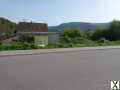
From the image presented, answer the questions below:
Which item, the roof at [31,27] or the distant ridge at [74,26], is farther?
the distant ridge at [74,26]

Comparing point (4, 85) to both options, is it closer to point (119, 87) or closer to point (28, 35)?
point (119, 87)

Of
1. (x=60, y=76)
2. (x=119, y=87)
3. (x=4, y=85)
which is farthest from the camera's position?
(x=60, y=76)

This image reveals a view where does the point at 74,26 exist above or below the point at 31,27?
above

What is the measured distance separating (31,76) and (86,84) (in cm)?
223

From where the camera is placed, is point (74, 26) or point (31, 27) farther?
point (74, 26)

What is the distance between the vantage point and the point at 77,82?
6789mm

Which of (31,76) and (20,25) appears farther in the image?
(20,25)

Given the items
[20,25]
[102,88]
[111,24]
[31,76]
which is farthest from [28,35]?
[102,88]

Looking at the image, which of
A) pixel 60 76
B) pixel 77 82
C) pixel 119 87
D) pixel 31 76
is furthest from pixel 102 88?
pixel 31 76

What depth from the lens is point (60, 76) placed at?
25.4ft

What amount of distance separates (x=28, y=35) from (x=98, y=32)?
18.4m

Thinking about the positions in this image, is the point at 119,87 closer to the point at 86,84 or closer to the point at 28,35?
the point at 86,84

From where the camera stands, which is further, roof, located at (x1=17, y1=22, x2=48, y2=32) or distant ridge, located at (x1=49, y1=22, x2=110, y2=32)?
distant ridge, located at (x1=49, y1=22, x2=110, y2=32)

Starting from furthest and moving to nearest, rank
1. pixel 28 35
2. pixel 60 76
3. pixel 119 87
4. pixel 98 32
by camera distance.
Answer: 1. pixel 98 32
2. pixel 28 35
3. pixel 60 76
4. pixel 119 87
